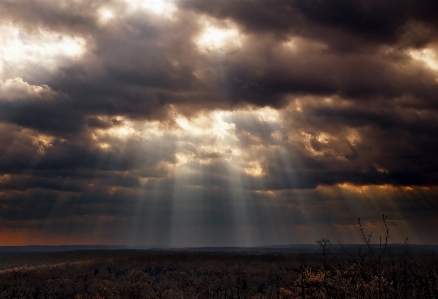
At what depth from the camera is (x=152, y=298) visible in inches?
1849

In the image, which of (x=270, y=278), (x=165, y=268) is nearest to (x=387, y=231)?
(x=270, y=278)

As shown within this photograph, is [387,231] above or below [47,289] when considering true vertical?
above

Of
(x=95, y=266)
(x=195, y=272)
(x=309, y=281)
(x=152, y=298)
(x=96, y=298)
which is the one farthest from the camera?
(x=95, y=266)

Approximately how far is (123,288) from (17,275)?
3670 centimetres

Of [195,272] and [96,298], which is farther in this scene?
[195,272]

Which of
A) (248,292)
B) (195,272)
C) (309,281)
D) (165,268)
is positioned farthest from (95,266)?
(309,281)

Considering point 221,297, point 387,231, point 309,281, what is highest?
point 387,231

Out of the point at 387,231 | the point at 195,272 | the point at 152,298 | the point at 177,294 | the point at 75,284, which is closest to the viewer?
the point at 387,231

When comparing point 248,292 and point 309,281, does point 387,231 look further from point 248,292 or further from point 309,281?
point 248,292

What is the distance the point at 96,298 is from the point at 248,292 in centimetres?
2497

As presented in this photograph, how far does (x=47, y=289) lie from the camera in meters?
69.8

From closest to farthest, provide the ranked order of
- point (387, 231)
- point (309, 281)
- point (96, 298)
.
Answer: point (387, 231)
point (309, 281)
point (96, 298)

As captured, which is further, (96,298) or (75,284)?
(75,284)

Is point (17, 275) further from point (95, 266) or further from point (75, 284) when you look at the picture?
point (95, 266)
